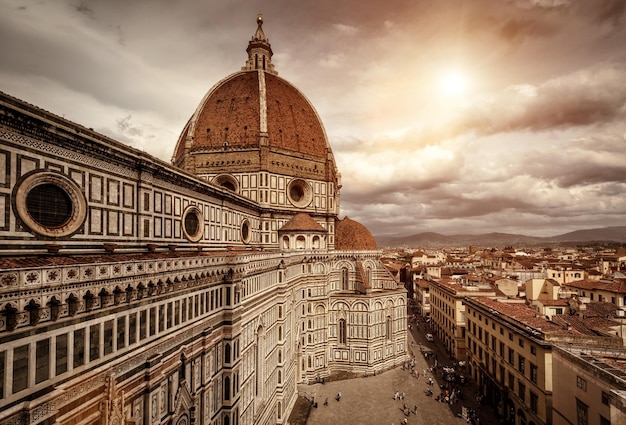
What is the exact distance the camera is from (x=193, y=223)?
24234 millimetres

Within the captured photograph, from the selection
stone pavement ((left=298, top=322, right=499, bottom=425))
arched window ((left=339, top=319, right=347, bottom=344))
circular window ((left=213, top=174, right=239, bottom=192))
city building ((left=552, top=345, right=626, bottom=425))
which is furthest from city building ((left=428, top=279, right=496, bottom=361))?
circular window ((left=213, top=174, right=239, bottom=192))

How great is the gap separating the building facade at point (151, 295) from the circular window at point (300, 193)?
3618 mm

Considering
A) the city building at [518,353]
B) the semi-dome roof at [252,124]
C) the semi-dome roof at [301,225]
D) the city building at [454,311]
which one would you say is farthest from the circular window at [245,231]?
the city building at [454,311]

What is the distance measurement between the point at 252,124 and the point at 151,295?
1324 inches

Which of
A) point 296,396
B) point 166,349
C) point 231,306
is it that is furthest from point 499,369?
point 166,349

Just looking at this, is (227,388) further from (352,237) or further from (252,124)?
(252,124)

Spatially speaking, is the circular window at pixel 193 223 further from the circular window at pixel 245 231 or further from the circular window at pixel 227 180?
the circular window at pixel 227 180

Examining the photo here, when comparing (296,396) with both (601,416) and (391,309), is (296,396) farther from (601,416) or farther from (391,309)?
(601,416)

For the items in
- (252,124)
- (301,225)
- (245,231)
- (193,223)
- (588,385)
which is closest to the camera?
(588,385)

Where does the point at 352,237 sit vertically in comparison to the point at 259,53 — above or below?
below

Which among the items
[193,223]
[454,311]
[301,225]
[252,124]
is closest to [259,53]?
[252,124]

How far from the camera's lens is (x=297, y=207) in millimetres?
44469

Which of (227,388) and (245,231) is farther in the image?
(245,231)

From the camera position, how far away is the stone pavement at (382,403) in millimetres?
30531
